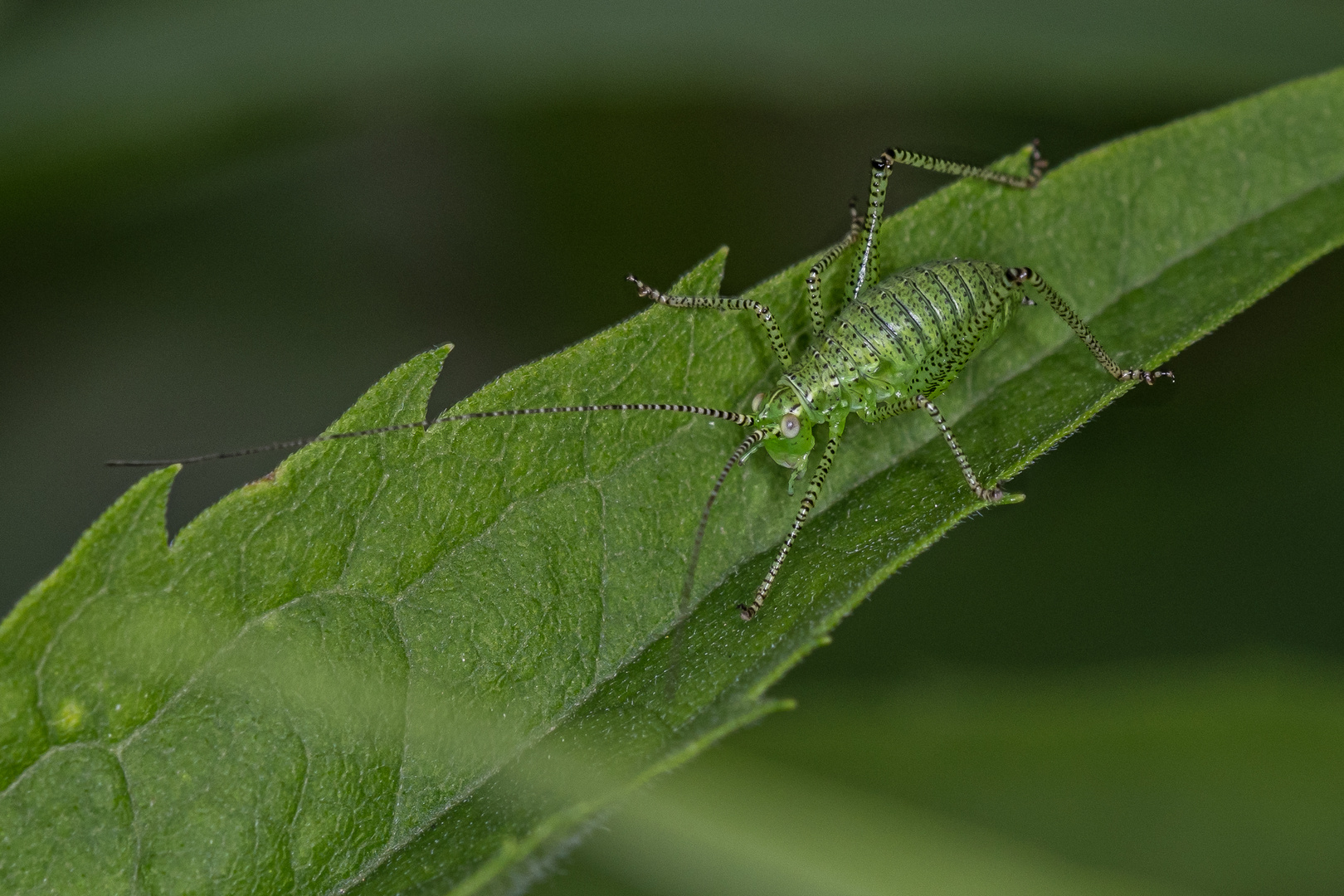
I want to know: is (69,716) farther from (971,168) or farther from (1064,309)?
(971,168)

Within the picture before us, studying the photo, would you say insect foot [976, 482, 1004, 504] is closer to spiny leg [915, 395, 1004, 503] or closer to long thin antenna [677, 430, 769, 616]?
spiny leg [915, 395, 1004, 503]

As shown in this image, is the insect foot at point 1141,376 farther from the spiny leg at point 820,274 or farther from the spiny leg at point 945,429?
the spiny leg at point 820,274

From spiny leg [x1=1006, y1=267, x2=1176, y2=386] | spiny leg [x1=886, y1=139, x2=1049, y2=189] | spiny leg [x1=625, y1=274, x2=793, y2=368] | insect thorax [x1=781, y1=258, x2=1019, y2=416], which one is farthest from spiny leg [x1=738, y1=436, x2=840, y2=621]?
spiny leg [x1=886, y1=139, x2=1049, y2=189]

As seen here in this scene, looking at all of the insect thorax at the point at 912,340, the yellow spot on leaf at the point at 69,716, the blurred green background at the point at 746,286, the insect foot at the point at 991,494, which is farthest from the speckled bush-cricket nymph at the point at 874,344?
the yellow spot on leaf at the point at 69,716

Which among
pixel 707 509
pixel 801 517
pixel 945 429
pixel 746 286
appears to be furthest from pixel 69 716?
pixel 746 286

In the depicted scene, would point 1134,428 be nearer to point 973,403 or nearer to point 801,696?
point 973,403

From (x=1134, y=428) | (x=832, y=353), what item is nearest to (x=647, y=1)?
(x=832, y=353)
